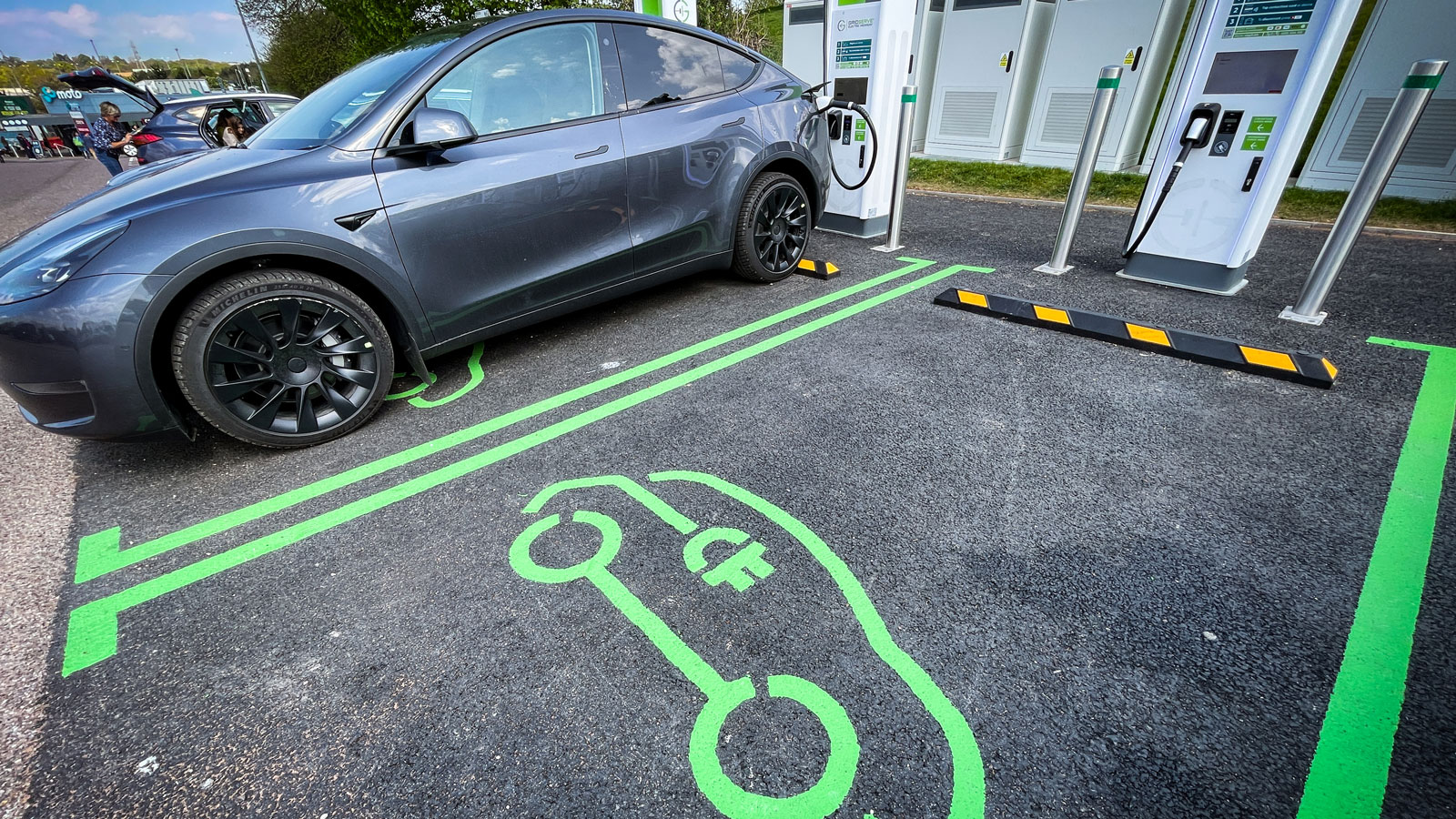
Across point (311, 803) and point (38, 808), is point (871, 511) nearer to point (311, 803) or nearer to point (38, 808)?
point (311, 803)

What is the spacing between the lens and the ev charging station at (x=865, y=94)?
4918 mm

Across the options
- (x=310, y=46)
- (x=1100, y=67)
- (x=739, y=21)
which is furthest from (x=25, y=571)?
(x=310, y=46)

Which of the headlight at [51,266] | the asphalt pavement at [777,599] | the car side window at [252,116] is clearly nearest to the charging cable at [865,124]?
the asphalt pavement at [777,599]

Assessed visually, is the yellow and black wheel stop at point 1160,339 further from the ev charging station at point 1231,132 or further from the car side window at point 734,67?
the car side window at point 734,67

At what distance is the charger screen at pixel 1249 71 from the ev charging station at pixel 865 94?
205 cm

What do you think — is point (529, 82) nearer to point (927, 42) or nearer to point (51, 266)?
point (51, 266)

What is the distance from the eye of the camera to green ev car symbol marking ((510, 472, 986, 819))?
4.57 feet

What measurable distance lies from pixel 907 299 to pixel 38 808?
443cm

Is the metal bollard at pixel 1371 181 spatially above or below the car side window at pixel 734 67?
below

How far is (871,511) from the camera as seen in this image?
2268 mm

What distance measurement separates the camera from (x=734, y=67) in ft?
13.1

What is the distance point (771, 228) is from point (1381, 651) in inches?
147

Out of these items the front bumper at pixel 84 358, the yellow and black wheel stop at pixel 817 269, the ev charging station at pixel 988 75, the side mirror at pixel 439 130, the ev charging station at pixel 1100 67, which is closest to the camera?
the front bumper at pixel 84 358

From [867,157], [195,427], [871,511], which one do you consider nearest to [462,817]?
[871,511]
